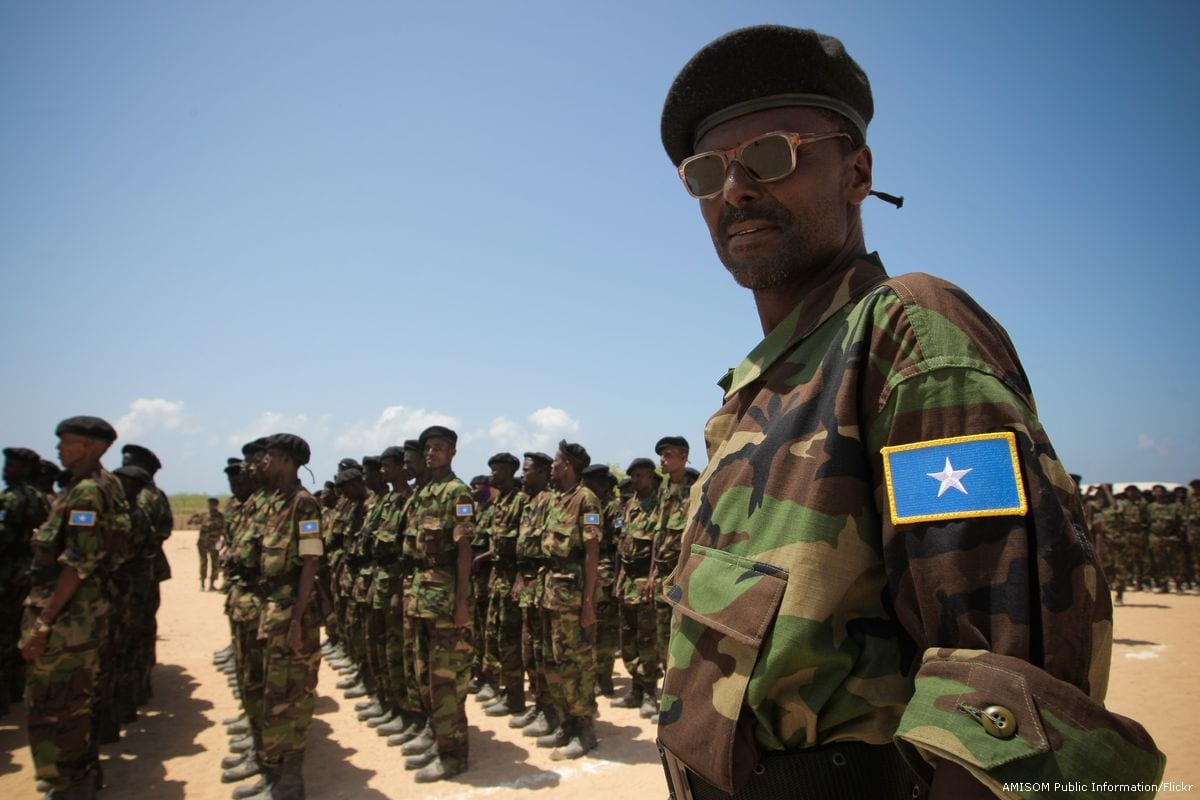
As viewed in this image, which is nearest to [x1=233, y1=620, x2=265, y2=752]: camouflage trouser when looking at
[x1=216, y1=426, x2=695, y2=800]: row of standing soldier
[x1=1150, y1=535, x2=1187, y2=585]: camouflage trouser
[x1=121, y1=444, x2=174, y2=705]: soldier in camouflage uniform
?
[x1=216, y1=426, x2=695, y2=800]: row of standing soldier

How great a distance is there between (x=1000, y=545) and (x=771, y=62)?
1179 millimetres

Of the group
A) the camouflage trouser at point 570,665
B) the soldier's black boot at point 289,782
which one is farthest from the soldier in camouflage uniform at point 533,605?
the soldier's black boot at point 289,782

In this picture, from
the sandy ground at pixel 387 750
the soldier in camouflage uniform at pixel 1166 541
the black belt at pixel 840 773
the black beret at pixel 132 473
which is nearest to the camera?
the black belt at pixel 840 773

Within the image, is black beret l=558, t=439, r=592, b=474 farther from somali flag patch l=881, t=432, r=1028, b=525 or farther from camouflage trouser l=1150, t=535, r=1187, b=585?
camouflage trouser l=1150, t=535, r=1187, b=585

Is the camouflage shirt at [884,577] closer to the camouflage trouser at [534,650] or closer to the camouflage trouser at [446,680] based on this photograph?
the camouflage trouser at [446,680]

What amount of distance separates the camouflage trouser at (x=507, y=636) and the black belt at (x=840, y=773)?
25.1 ft

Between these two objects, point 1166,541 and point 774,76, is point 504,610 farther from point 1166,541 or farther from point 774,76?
point 1166,541

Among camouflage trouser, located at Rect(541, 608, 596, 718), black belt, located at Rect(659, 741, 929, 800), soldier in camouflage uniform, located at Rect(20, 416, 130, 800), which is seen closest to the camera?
black belt, located at Rect(659, 741, 929, 800)

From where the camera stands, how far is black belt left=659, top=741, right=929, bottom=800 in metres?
1.07

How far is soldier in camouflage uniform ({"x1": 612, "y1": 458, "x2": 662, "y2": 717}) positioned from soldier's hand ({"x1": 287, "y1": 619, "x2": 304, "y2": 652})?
4.42m

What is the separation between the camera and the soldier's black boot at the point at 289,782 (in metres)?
5.27

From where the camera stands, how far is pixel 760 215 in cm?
142

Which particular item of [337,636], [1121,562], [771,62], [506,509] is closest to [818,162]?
[771,62]

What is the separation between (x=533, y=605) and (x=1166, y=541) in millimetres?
19638
